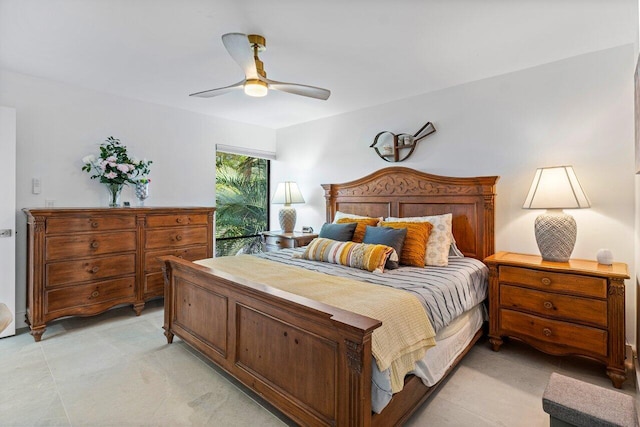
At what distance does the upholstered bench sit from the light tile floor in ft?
1.79

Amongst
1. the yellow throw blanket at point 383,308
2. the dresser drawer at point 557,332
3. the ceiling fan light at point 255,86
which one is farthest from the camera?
the ceiling fan light at point 255,86

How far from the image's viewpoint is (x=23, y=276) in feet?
10.1

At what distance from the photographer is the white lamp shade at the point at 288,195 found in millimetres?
4554

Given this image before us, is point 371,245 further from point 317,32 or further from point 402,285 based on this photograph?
point 317,32

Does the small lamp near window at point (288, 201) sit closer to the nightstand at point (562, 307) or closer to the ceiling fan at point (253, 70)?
the ceiling fan at point (253, 70)

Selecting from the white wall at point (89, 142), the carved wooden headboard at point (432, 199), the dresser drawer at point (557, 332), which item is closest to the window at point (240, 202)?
the white wall at point (89, 142)

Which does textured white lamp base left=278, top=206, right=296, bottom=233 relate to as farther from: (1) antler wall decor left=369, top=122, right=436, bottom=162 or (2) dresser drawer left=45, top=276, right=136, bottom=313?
(2) dresser drawer left=45, top=276, right=136, bottom=313

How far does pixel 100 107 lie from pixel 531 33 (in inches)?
161

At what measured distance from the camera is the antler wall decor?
350 centimetres

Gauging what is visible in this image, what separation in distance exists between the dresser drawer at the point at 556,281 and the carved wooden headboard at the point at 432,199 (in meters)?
0.55

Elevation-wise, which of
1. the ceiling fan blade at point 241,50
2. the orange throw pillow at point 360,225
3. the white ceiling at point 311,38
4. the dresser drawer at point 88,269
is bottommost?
the dresser drawer at point 88,269

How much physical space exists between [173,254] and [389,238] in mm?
2470

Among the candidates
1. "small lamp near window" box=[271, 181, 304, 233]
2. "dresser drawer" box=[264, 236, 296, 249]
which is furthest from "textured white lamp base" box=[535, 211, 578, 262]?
"small lamp near window" box=[271, 181, 304, 233]

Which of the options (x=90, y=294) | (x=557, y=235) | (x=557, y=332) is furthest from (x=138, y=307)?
(x=557, y=235)
